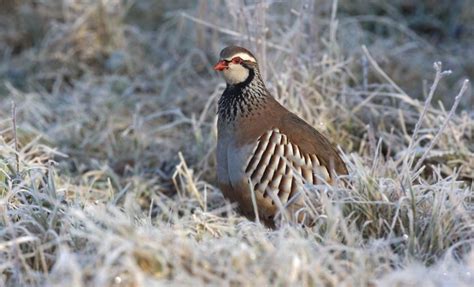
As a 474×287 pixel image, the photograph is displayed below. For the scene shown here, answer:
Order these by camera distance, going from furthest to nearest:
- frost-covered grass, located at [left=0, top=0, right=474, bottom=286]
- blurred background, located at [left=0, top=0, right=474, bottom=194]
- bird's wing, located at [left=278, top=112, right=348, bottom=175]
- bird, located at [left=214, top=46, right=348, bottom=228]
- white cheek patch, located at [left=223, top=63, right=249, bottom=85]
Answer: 1. blurred background, located at [left=0, top=0, right=474, bottom=194]
2. white cheek patch, located at [left=223, top=63, right=249, bottom=85]
3. bird's wing, located at [left=278, top=112, right=348, bottom=175]
4. bird, located at [left=214, top=46, right=348, bottom=228]
5. frost-covered grass, located at [left=0, top=0, right=474, bottom=286]

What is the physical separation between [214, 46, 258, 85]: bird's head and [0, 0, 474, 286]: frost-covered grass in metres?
0.66

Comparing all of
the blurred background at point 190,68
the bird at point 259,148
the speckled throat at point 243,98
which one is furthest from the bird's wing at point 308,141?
the blurred background at point 190,68

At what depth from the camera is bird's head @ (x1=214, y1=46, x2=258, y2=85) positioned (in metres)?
3.96

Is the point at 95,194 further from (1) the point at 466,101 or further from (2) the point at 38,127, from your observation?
(1) the point at 466,101

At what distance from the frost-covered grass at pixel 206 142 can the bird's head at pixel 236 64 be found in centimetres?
66

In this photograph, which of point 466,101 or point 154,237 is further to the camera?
point 466,101

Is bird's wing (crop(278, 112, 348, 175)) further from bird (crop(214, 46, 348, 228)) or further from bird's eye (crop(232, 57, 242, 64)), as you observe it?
bird's eye (crop(232, 57, 242, 64))

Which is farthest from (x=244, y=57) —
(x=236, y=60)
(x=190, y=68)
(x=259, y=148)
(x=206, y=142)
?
(x=190, y=68)

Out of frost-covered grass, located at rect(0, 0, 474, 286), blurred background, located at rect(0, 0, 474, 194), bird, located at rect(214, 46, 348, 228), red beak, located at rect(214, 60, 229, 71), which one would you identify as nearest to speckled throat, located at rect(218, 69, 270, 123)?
bird, located at rect(214, 46, 348, 228)

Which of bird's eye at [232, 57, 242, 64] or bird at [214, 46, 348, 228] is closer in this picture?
bird at [214, 46, 348, 228]

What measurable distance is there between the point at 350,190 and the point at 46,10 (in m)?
4.35

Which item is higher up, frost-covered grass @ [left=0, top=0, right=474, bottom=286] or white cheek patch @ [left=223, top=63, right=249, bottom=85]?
white cheek patch @ [left=223, top=63, right=249, bottom=85]

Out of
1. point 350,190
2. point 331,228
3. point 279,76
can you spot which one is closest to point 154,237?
point 331,228

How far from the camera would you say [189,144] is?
5270 mm
